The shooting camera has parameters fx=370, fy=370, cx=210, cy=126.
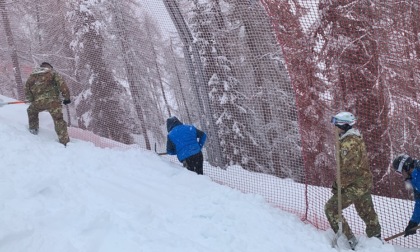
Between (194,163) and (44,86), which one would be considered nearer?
(194,163)

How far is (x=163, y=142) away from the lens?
1149 cm

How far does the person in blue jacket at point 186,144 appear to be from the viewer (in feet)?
20.9

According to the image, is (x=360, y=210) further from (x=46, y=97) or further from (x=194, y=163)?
(x=46, y=97)

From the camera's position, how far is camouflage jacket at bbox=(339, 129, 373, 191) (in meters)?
4.34

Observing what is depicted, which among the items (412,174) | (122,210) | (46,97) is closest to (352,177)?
(412,174)

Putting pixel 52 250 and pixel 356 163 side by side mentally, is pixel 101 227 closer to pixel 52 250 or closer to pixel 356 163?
pixel 52 250

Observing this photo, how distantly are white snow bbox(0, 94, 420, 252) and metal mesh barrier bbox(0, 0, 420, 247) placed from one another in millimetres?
1029

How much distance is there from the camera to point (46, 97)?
6742 millimetres

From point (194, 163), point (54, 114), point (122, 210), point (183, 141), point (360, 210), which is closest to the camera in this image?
point (122, 210)

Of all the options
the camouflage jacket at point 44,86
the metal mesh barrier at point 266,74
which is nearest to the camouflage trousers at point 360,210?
Result: the metal mesh barrier at point 266,74

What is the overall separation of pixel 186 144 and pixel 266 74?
462cm

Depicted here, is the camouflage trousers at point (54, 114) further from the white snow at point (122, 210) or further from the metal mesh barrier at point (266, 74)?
the metal mesh barrier at point (266, 74)

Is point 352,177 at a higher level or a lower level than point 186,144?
higher

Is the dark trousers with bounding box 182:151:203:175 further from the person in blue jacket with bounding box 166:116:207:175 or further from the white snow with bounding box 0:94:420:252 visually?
the white snow with bounding box 0:94:420:252
